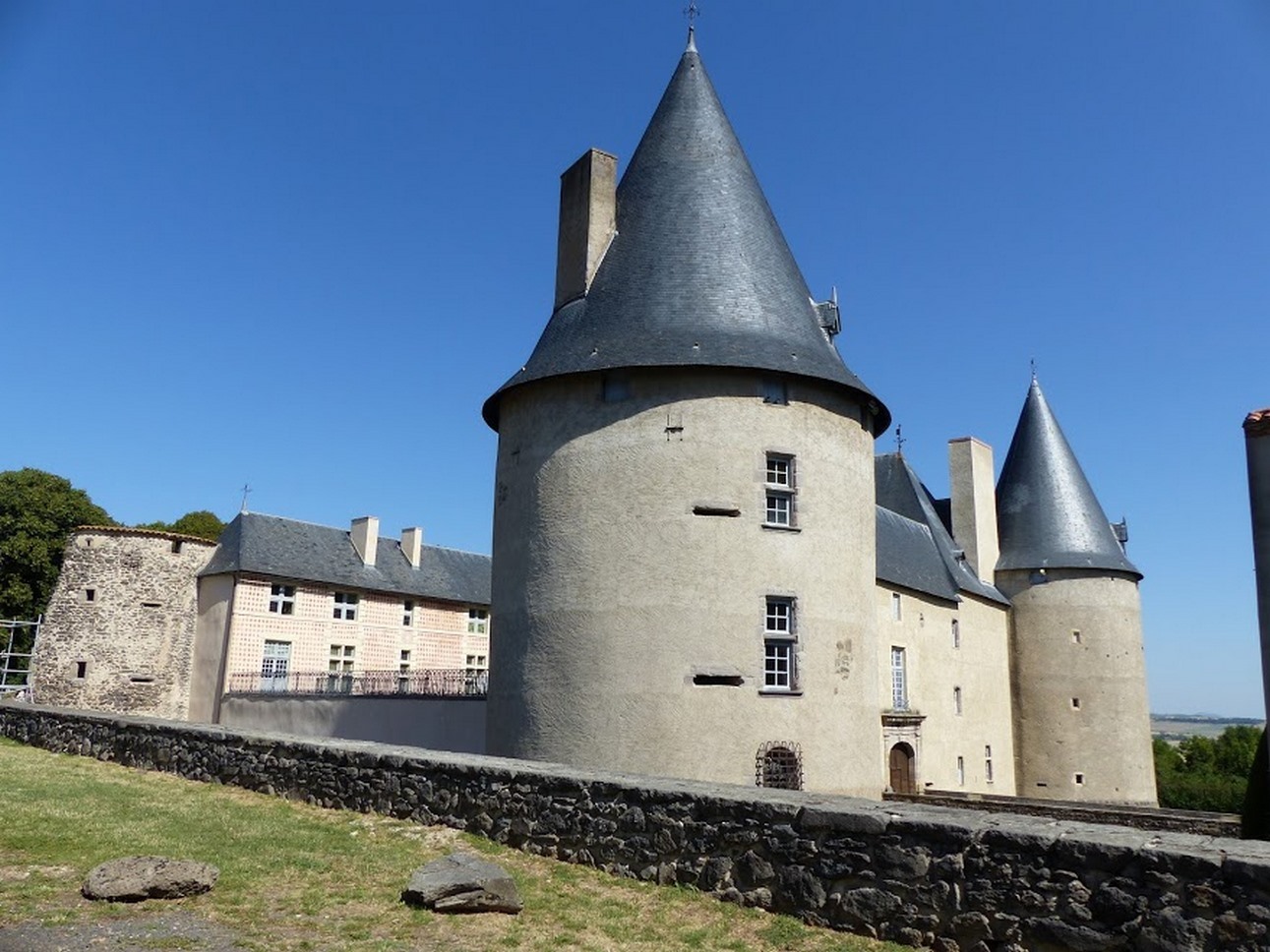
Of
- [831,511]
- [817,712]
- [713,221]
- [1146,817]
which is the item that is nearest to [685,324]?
[713,221]

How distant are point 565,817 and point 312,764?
4106mm

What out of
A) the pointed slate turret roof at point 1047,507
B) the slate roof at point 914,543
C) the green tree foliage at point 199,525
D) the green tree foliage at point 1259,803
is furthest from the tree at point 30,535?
the green tree foliage at point 1259,803

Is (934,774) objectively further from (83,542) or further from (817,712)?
(83,542)

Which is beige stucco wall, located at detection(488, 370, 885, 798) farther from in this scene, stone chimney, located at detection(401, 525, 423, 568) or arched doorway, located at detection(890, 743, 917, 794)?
stone chimney, located at detection(401, 525, 423, 568)

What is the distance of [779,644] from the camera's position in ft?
48.2

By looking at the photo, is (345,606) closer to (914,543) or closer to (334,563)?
(334,563)

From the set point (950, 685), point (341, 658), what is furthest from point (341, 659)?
point (950, 685)

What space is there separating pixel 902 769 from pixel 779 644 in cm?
1013

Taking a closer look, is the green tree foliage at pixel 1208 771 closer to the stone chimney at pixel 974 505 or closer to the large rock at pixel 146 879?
the stone chimney at pixel 974 505

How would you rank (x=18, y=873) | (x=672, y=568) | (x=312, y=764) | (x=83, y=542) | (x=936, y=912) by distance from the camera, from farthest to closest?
(x=83, y=542) → (x=672, y=568) → (x=312, y=764) → (x=18, y=873) → (x=936, y=912)

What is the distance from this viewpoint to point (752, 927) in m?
6.63

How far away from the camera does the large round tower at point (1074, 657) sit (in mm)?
28922

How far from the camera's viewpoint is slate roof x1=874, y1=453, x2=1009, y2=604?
24500mm

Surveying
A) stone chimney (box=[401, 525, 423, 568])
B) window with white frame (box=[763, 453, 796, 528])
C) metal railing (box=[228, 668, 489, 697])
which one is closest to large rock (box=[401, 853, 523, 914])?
window with white frame (box=[763, 453, 796, 528])
